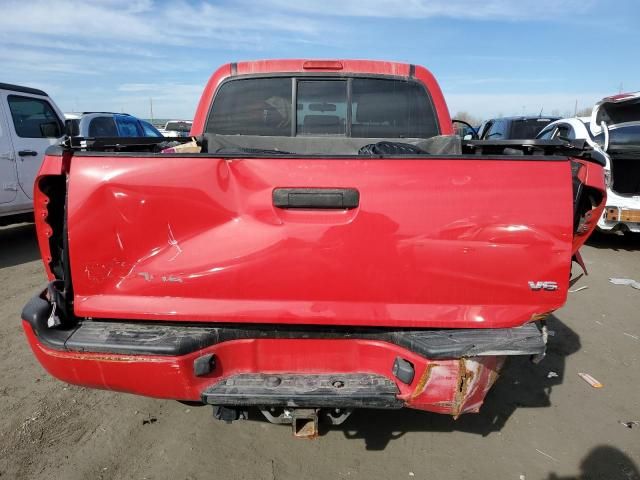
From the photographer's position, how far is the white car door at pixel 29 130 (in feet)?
22.6

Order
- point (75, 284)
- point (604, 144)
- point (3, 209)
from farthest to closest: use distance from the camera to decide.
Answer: point (604, 144) < point (3, 209) < point (75, 284)

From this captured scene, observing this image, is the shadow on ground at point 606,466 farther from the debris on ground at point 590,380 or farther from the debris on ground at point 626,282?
the debris on ground at point 626,282

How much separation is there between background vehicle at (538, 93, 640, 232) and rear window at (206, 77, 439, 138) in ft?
14.6

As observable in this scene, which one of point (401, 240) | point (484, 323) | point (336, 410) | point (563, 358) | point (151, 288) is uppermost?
point (401, 240)

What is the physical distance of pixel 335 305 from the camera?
6.73 ft

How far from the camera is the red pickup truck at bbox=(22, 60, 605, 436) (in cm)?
196

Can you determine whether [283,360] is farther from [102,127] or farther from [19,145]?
[102,127]

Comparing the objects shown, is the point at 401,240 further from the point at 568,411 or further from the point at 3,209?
the point at 3,209

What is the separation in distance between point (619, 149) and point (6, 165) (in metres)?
9.67

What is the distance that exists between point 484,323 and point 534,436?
1328 mm

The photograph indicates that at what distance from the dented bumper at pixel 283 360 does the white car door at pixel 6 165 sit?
18.7ft

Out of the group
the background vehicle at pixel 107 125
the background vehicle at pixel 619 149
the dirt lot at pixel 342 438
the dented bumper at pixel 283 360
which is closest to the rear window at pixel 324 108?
the dented bumper at pixel 283 360

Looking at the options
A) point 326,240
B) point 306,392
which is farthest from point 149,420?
point 326,240

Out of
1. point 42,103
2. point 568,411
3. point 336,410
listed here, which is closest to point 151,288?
point 336,410
